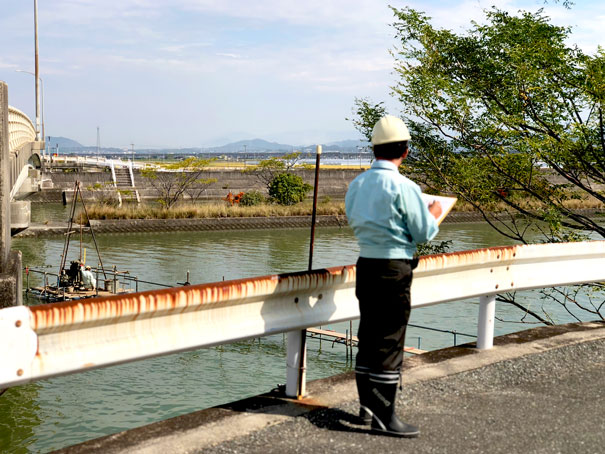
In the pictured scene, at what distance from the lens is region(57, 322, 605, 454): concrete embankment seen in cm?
383

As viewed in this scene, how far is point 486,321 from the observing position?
18.8ft

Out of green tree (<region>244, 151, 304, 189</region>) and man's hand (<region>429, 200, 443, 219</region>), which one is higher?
man's hand (<region>429, 200, 443, 219</region>)

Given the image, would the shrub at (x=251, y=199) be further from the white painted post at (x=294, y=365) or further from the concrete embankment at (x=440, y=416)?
the white painted post at (x=294, y=365)

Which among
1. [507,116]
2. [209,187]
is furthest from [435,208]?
[209,187]

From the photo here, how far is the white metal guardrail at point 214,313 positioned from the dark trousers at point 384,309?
445 mm

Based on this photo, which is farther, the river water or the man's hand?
the river water

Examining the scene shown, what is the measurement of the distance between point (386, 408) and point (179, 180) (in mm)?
58951

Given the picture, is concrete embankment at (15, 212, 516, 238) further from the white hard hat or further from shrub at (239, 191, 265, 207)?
the white hard hat

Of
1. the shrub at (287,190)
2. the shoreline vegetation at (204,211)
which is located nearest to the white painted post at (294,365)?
the shoreline vegetation at (204,211)

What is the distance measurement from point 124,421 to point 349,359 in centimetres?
750

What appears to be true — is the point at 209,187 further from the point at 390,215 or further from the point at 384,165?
the point at 390,215

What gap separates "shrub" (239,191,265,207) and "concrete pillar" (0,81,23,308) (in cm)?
4921

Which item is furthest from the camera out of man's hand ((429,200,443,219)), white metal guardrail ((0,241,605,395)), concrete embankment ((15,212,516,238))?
concrete embankment ((15,212,516,238))

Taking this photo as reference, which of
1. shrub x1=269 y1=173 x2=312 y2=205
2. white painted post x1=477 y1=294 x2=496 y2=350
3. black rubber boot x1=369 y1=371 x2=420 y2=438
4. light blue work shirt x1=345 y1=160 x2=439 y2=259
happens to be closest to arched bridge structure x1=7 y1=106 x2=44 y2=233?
light blue work shirt x1=345 y1=160 x2=439 y2=259
